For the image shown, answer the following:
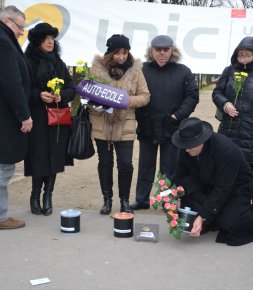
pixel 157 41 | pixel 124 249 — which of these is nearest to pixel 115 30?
pixel 157 41

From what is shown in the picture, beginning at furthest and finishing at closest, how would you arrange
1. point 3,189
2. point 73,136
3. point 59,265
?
point 73,136
point 3,189
point 59,265

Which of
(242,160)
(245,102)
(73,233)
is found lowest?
(73,233)

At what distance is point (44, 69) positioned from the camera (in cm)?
429

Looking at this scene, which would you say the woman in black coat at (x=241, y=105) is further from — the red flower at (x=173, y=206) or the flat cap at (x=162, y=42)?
the red flower at (x=173, y=206)

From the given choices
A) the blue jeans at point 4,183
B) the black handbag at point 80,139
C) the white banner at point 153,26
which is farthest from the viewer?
the white banner at point 153,26

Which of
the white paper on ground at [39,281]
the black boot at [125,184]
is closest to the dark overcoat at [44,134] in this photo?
the black boot at [125,184]

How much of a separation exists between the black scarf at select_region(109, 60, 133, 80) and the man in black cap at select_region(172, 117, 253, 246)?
0.96m

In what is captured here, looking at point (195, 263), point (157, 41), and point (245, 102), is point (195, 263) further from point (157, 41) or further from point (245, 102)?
point (157, 41)

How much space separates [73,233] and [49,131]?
987 mm

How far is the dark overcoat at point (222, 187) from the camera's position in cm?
371

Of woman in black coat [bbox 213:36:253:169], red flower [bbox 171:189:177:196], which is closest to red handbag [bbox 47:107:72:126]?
red flower [bbox 171:189:177:196]

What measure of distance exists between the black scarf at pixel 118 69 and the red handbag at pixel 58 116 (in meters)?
0.56

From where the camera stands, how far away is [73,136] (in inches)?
173

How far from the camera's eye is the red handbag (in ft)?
14.2
